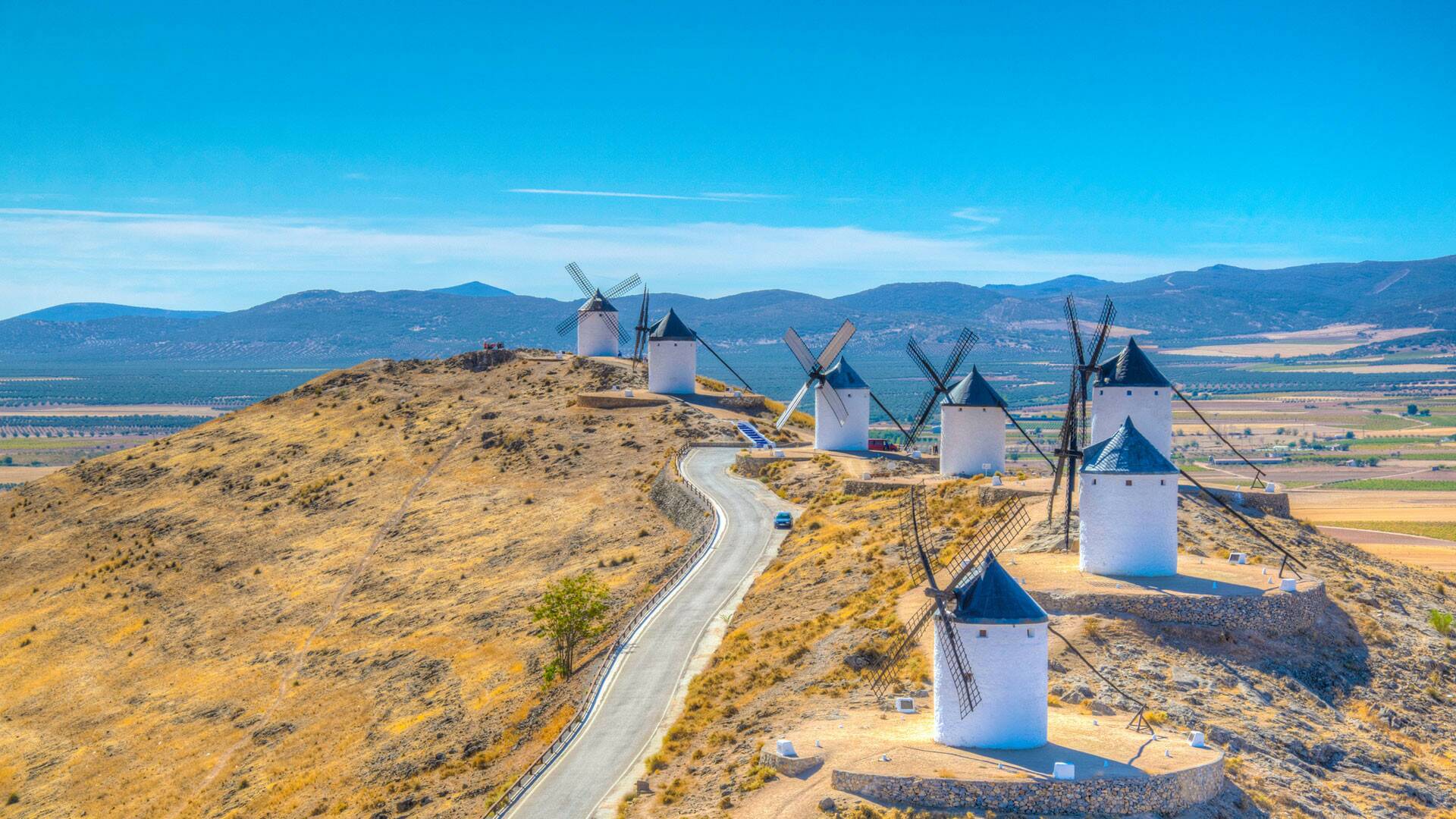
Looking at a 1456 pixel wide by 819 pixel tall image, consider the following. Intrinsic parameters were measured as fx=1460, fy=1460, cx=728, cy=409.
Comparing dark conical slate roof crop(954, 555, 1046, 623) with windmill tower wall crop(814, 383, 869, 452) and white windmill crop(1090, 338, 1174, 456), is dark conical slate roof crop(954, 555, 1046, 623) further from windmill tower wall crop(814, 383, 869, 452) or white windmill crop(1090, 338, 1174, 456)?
windmill tower wall crop(814, 383, 869, 452)

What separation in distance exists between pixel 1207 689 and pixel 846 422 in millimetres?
31063

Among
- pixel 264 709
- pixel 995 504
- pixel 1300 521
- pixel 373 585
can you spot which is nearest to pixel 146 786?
pixel 264 709

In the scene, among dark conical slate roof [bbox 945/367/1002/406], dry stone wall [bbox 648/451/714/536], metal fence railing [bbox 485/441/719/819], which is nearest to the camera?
metal fence railing [bbox 485/441/719/819]

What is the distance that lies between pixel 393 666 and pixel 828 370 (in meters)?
23.0

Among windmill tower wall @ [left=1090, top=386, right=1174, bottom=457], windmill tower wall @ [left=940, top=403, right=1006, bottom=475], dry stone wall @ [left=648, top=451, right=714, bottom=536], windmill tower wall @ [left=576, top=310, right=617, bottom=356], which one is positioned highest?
windmill tower wall @ [left=576, top=310, right=617, bottom=356]

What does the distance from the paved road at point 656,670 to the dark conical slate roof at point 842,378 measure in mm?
5988

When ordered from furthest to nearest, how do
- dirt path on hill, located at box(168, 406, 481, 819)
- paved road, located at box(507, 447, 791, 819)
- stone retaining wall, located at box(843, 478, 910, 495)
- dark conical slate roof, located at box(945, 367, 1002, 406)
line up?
1. dark conical slate roof, located at box(945, 367, 1002, 406)
2. stone retaining wall, located at box(843, 478, 910, 495)
3. dirt path on hill, located at box(168, 406, 481, 819)
4. paved road, located at box(507, 447, 791, 819)

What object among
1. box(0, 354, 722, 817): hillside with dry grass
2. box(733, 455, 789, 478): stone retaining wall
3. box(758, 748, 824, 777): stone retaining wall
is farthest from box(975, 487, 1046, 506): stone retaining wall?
box(758, 748, 824, 777): stone retaining wall

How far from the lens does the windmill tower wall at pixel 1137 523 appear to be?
35.1 m

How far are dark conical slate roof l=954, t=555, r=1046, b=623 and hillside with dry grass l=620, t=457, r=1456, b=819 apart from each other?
13.4ft

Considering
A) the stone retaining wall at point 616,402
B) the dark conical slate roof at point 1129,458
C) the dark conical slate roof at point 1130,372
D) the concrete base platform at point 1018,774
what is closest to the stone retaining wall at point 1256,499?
the dark conical slate roof at point 1130,372

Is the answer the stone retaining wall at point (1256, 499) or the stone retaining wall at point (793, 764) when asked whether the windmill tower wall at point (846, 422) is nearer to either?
the stone retaining wall at point (1256, 499)

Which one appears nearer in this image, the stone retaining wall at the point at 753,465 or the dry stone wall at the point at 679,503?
the dry stone wall at the point at 679,503

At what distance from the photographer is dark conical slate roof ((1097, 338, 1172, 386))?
4406cm
